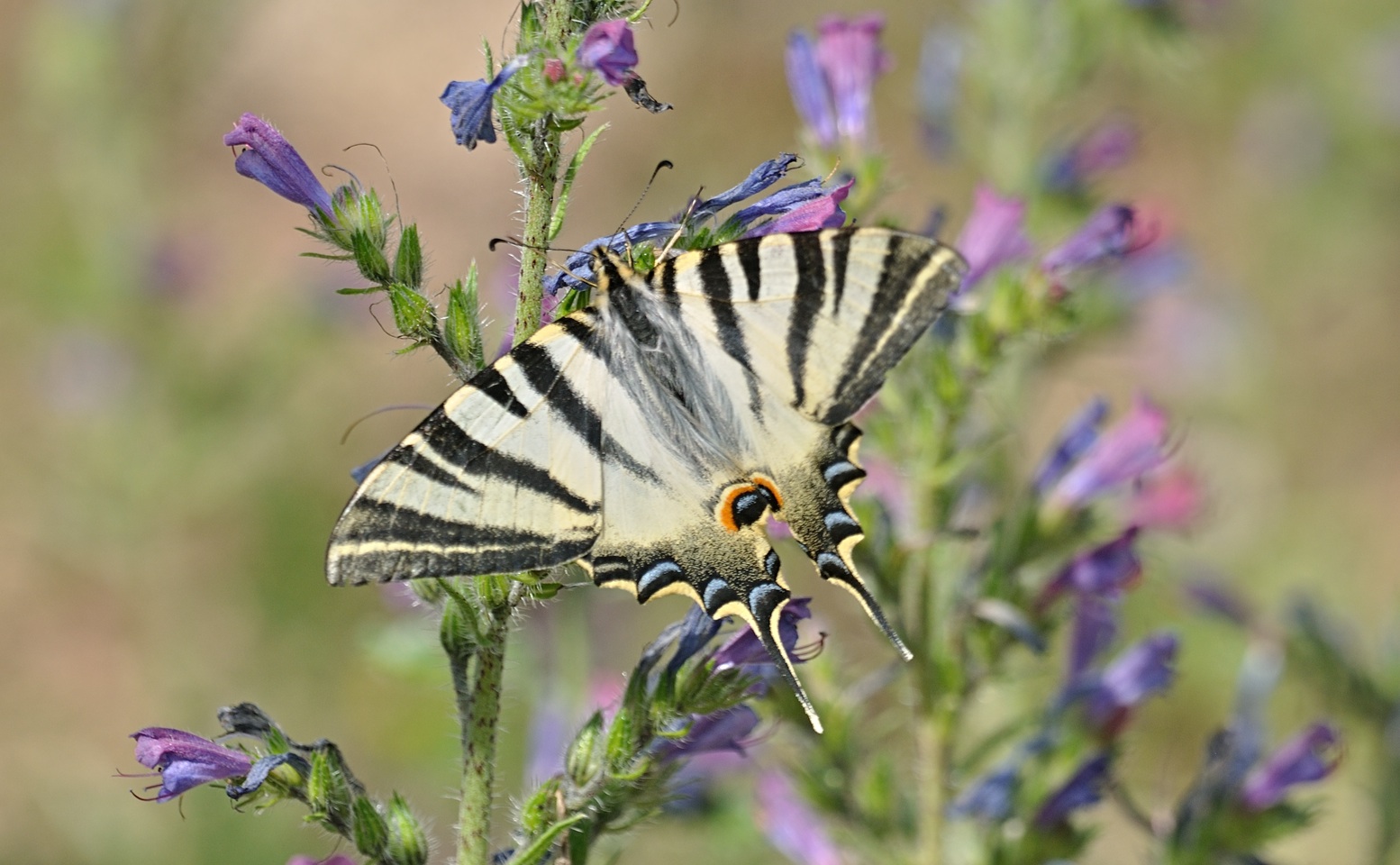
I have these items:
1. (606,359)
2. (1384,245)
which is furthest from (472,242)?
(606,359)

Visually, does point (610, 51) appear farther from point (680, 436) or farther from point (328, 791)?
point (328, 791)

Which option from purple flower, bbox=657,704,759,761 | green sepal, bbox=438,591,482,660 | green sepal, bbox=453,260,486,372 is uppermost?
green sepal, bbox=453,260,486,372

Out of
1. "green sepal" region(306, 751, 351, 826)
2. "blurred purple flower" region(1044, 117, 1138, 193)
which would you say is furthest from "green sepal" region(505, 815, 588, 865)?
"blurred purple flower" region(1044, 117, 1138, 193)

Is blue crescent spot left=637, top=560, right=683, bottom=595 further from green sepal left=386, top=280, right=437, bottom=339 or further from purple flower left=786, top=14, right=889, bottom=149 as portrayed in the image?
purple flower left=786, top=14, right=889, bottom=149

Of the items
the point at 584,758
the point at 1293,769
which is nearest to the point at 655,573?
the point at 584,758

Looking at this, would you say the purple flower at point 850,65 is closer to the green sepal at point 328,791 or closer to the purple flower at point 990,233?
the purple flower at point 990,233

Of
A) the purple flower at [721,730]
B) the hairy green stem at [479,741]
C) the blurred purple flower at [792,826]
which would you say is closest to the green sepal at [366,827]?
the hairy green stem at [479,741]
